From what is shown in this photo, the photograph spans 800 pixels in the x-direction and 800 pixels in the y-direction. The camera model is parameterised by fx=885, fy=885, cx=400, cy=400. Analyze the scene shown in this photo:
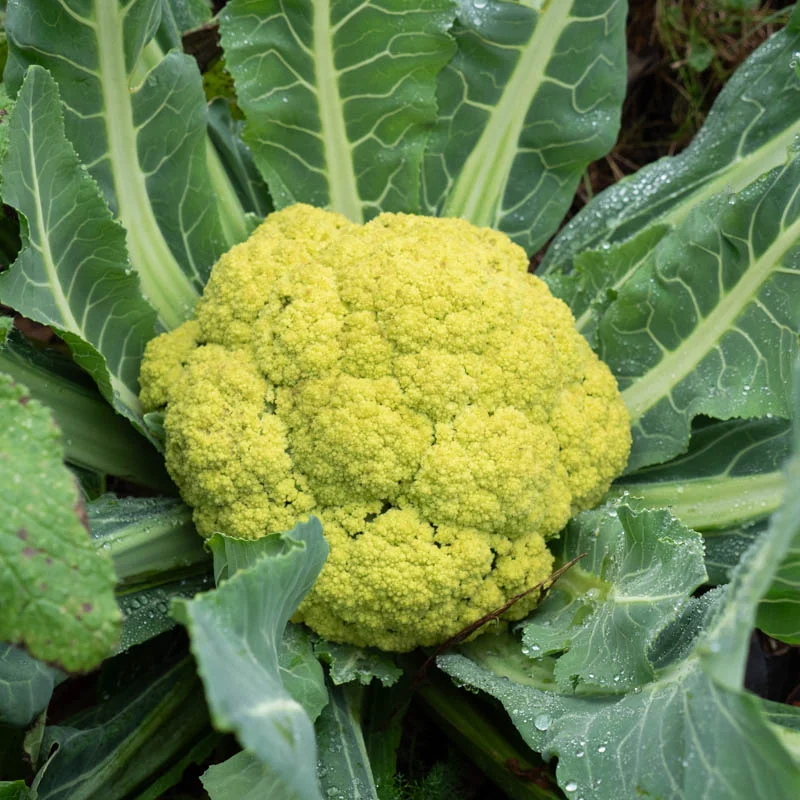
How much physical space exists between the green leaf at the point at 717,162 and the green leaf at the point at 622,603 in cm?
70

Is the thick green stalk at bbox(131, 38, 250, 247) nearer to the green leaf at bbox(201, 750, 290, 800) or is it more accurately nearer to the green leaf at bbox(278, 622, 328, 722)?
the green leaf at bbox(278, 622, 328, 722)

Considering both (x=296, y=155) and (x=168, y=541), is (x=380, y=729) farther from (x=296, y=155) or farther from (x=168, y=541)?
(x=296, y=155)

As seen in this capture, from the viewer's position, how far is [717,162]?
6.91 feet

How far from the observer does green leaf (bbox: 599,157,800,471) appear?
1.73 m

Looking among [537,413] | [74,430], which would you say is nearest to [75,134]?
[74,430]

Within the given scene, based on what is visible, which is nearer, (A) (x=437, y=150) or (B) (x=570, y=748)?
(B) (x=570, y=748)

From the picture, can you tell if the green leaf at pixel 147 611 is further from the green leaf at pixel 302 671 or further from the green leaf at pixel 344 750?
the green leaf at pixel 344 750

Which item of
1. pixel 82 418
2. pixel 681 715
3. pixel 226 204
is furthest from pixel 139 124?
pixel 681 715

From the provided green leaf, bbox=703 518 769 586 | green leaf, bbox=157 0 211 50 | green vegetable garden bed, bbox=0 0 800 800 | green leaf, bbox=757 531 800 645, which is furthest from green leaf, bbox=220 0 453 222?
green leaf, bbox=757 531 800 645

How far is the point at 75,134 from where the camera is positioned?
1.79 metres

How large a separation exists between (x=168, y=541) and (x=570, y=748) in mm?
848

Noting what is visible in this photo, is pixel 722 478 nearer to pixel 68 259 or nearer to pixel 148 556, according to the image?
pixel 148 556

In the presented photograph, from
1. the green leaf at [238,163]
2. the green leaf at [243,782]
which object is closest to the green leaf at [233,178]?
the green leaf at [238,163]

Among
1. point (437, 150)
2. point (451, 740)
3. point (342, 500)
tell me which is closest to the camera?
point (342, 500)
